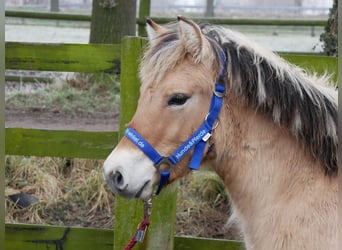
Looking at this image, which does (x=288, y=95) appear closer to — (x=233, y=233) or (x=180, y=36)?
(x=180, y=36)

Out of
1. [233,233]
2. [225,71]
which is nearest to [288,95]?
[225,71]

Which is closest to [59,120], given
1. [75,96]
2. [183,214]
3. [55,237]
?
[75,96]

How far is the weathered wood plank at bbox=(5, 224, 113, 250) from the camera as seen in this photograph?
13.2 feet

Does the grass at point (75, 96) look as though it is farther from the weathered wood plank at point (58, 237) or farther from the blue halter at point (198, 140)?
the blue halter at point (198, 140)

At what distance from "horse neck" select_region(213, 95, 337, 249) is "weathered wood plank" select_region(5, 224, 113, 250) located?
154 centimetres

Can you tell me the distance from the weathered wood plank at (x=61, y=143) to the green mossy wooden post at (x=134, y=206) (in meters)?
0.25

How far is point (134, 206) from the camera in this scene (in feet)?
12.4

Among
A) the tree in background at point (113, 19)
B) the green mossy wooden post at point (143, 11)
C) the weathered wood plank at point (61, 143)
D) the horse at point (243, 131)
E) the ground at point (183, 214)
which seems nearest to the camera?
the horse at point (243, 131)

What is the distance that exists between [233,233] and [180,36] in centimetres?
257

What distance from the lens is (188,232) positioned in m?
4.89

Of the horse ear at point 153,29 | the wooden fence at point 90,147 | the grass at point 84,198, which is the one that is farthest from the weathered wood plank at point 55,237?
the horse ear at point 153,29

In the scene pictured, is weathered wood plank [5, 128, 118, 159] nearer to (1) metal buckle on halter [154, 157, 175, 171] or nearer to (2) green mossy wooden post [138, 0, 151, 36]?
(1) metal buckle on halter [154, 157, 175, 171]

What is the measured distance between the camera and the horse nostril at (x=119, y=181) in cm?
253

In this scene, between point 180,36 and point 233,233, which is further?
point 233,233
